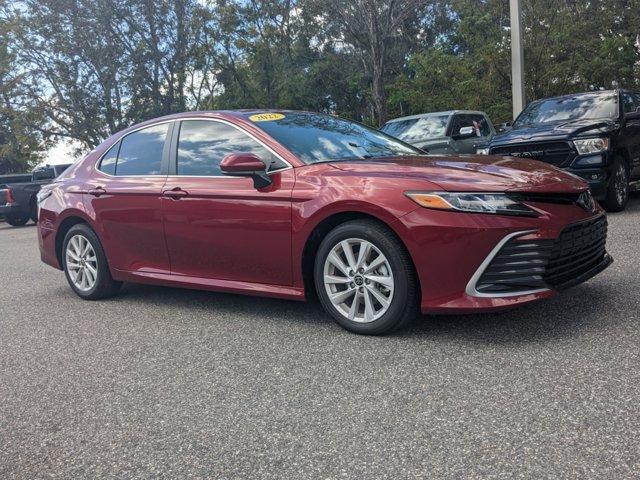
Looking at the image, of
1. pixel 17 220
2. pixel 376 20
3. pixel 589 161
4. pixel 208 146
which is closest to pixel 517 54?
pixel 376 20

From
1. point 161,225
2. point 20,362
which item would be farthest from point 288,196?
point 20,362

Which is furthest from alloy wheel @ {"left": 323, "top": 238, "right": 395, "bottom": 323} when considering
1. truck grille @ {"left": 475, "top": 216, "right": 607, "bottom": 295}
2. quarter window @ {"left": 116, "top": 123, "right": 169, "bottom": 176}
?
quarter window @ {"left": 116, "top": 123, "right": 169, "bottom": 176}

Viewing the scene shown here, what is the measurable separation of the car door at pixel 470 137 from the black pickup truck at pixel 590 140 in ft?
6.31

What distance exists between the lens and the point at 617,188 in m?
8.64

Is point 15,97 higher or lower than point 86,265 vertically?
higher

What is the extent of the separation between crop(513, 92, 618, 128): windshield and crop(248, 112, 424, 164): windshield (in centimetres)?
508

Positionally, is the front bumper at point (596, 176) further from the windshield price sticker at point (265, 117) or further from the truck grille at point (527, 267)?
the truck grille at point (527, 267)

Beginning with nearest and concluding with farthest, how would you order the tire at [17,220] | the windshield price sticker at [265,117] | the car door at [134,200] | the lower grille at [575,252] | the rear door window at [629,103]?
the lower grille at [575,252] → the windshield price sticker at [265,117] → the car door at [134,200] → the rear door window at [629,103] → the tire at [17,220]

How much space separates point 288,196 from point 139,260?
1.74 metres

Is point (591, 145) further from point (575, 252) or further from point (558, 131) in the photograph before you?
point (575, 252)

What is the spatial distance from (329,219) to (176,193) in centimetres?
141

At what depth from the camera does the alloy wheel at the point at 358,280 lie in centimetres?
398

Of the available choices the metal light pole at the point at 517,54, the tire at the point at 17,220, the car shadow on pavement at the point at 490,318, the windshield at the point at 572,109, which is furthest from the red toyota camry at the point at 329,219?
the tire at the point at 17,220

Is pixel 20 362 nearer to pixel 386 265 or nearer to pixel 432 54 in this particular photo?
pixel 386 265
